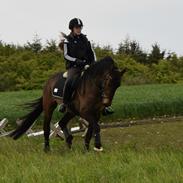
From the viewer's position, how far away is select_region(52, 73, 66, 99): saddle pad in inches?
468

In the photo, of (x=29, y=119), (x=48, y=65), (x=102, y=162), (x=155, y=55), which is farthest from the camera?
(x=155, y=55)

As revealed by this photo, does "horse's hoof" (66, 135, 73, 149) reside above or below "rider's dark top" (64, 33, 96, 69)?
below

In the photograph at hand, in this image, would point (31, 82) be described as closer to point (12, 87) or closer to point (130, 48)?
point (12, 87)

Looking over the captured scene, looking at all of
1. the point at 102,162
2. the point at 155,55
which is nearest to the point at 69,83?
the point at 102,162

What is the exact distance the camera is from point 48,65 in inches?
1405

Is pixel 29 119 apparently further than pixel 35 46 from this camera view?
No

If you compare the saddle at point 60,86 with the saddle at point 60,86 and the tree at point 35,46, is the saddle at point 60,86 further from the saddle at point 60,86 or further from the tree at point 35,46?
the tree at point 35,46

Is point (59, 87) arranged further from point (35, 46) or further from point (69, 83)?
point (35, 46)

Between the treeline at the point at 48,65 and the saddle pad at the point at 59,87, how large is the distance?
1911 centimetres

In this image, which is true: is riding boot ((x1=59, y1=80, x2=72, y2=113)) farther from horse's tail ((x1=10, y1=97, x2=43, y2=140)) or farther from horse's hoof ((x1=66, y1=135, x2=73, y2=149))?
horse's tail ((x1=10, y1=97, x2=43, y2=140))

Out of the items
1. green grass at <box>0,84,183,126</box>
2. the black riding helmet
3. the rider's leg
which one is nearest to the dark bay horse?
the rider's leg

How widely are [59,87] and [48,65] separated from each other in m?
23.9

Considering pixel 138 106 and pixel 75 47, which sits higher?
pixel 75 47

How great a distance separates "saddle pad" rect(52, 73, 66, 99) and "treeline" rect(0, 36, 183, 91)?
19112 mm
